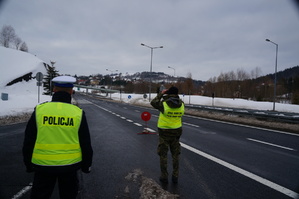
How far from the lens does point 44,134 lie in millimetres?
2150

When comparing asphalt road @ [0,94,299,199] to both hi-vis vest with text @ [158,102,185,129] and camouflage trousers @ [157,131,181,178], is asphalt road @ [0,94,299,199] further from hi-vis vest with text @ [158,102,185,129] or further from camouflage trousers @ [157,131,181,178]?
hi-vis vest with text @ [158,102,185,129]

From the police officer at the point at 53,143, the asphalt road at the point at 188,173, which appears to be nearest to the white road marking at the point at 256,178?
the asphalt road at the point at 188,173

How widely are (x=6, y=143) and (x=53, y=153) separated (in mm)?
6257

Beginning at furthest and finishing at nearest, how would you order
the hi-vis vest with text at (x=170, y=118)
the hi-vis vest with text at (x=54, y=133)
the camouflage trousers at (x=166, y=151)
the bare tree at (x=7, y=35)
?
the bare tree at (x=7, y=35) → the hi-vis vest with text at (x=170, y=118) → the camouflage trousers at (x=166, y=151) → the hi-vis vest with text at (x=54, y=133)

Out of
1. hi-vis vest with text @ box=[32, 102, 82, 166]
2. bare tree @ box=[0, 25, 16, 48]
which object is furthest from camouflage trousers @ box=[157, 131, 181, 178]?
bare tree @ box=[0, 25, 16, 48]

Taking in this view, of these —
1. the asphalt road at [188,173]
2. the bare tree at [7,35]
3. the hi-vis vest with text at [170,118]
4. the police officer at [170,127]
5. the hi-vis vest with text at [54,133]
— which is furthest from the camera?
the bare tree at [7,35]

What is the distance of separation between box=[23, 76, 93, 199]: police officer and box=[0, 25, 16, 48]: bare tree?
341 ft

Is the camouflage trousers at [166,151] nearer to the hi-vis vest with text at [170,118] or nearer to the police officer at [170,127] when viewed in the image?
the police officer at [170,127]

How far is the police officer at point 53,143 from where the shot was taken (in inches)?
84.6

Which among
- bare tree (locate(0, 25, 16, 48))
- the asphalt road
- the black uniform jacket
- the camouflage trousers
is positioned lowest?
the asphalt road

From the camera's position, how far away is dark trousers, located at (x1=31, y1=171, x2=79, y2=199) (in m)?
2.16

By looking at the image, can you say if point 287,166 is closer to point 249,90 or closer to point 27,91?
point 27,91

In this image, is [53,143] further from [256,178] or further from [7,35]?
[7,35]

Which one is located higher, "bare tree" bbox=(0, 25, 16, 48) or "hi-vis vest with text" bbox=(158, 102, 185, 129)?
"bare tree" bbox=(0, 25, 16, 48)
